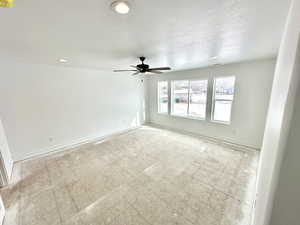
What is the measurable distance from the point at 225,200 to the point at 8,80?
493 cm

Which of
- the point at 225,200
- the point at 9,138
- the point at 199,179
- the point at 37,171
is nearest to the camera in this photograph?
the point at 225,200

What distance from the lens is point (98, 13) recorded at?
3.96 ft

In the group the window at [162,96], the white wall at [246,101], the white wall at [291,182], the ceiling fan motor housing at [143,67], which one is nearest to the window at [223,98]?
the white wall at [246,101]

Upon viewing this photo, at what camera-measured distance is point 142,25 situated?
1.45 m

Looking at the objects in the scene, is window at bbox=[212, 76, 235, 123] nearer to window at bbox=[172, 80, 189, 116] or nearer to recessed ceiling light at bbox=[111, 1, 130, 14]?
window at bbox=[172, 80, 189, 116]

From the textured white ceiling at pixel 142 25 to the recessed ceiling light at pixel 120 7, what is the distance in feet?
0.15

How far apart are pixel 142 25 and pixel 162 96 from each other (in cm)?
435

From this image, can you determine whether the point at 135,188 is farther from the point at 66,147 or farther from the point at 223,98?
the point at 223,98

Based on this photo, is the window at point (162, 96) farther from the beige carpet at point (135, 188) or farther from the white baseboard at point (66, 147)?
the beige carpet at point (135, 188)

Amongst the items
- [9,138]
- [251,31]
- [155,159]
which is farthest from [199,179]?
[9,138]

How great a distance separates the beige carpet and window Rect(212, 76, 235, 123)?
1.19 metres

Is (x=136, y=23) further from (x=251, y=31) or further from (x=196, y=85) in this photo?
(x=196, y=85)

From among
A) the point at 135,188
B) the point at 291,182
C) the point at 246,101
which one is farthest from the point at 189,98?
the point at 291,182

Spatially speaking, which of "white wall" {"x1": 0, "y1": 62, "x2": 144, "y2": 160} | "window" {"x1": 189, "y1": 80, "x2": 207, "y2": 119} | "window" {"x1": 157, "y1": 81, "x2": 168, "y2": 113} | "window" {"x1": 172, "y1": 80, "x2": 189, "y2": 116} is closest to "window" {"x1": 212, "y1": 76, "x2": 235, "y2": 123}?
"window" {"x1": 189, "y1": 80, "x2": 207, "y2": 119}
